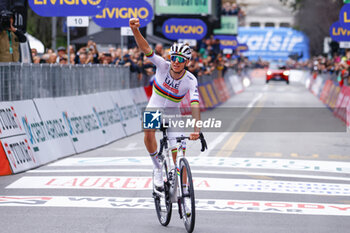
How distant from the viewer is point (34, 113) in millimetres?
13898

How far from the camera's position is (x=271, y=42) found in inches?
5719

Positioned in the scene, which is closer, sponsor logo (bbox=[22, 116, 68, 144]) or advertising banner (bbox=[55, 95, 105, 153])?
sponsor logo (bbox=[22, 116, 68, 144])

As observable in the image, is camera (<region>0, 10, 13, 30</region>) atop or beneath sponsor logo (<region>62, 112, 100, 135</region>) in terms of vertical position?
atop

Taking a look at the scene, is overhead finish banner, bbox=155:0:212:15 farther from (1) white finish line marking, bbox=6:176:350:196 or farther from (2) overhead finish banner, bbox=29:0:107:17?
(1) white finish line marking, bbox=6:176:350:196

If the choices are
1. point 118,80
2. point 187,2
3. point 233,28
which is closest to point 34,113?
point 118,80

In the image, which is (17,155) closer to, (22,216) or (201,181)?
(201,181)

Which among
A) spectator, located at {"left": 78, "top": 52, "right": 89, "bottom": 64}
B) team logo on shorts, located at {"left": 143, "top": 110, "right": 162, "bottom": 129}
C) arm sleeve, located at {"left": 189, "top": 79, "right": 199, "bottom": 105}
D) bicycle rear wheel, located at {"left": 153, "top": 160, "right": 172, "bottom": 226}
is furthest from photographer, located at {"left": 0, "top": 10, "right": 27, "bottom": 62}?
bicycle rear wheel, located at {"left": 153, "top": 160, "right": 172, "bottom": 226}

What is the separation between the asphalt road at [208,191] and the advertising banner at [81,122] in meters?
0.31

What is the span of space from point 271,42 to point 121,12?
12431cm

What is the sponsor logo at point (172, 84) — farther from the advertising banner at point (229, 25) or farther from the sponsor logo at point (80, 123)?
the advertising banner at point (229, 25)

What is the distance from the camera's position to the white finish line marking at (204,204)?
9.33m

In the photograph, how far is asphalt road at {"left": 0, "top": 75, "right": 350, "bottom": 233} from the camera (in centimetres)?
845

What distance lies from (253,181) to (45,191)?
10.2ft

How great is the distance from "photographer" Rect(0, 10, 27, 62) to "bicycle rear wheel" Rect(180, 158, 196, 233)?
7.31 meters
